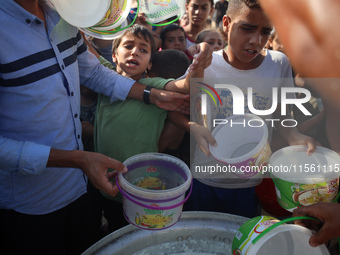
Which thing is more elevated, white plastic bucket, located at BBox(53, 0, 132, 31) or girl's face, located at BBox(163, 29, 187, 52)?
white plastic bucket, located at BBox(53, 0, 132, 31)

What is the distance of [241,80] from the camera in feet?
5.40

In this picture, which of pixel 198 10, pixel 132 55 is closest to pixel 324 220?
pixel 132 55

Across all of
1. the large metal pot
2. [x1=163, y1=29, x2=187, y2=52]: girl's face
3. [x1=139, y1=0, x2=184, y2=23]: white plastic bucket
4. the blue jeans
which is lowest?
the blue jeans

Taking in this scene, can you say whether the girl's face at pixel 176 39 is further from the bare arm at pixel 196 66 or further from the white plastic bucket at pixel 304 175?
the white plastic bucket at pixel 304 175

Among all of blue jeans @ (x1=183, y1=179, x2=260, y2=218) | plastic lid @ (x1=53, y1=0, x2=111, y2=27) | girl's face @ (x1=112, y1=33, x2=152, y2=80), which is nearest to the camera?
plastic lid @ (x1=53, y1=0, x2=111, y2=27)

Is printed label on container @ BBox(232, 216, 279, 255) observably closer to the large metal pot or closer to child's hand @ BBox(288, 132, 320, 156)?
the large metal pot

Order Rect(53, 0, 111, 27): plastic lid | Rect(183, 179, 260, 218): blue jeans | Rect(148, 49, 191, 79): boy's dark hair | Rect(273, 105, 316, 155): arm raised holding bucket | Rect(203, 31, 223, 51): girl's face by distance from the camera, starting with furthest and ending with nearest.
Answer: Rect(203, 31, 223, 51): girl's face
Rect(148, 49, 191, 79): boy's dark hair
Rect(183, 179, 260, 218): blue jeans
Rect(273, 105, 316, 155): arm raised holding bucket
Rect(53, 0, 111, 27): plastic lid

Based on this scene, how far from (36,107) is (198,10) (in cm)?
268

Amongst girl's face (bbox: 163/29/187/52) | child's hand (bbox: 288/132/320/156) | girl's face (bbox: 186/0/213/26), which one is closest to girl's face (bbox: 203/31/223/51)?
girl's face (bbox: 163/29/187/52)

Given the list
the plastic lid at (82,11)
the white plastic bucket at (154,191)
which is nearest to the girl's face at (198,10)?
the plastic lid at (82,11)

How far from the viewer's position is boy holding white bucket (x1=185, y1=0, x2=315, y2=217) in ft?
5.18

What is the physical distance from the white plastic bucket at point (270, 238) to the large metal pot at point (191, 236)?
8.3 inches

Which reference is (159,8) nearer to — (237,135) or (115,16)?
(115,16)

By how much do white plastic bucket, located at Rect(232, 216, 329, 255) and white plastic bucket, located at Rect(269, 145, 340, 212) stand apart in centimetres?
21
